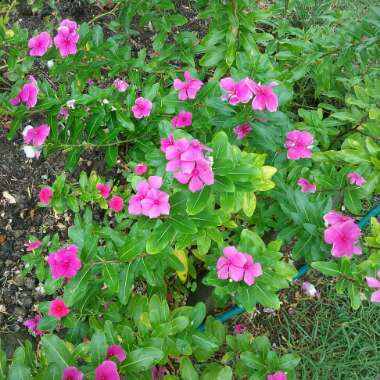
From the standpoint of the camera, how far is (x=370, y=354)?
2.14m

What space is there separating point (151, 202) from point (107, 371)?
40 centimetres

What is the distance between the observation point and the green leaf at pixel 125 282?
4.32 ft

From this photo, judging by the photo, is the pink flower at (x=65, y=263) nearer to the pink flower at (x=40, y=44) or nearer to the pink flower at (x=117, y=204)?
the pink flower at (x=117, y=204)

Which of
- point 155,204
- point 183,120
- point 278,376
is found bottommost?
point 278,376

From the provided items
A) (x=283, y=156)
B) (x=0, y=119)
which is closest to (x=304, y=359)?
(x=283, y=156)

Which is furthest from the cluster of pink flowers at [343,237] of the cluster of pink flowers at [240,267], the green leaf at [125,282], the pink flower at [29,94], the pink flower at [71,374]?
the pink flower at [29,94]

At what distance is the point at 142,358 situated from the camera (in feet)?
3.60

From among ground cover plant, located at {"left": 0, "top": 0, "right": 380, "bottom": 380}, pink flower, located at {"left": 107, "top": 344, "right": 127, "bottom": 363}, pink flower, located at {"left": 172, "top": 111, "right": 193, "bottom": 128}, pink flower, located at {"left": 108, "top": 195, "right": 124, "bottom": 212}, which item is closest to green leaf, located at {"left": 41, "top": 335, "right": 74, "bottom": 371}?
ground cover plant, located at {"left": 0, "top": 0, "right": 380, "bottom": 380}

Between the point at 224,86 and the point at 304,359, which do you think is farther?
the point at 304,359

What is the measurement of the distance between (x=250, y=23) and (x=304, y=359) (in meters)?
1.54

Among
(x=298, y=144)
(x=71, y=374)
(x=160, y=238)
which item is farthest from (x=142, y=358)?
(x=298, y=144)

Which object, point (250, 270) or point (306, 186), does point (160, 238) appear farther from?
point (306, 186)

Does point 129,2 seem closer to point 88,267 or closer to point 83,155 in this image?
point 83,155

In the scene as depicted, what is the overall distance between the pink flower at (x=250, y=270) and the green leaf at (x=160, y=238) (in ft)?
0.94
